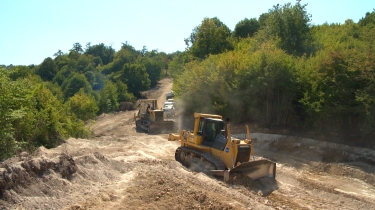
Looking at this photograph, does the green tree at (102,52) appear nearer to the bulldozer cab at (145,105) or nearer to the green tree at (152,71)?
the green tree at (152,71)

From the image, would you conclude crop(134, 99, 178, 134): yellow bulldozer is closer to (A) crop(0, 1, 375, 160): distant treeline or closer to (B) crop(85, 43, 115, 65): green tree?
(A) crop(0, 1, 375, 160): distant treeline

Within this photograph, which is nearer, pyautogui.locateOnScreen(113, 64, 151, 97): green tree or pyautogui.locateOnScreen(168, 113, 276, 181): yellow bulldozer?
pyautogui.locateOnScreen(168, 113, 276, 181): yellow bulldozer

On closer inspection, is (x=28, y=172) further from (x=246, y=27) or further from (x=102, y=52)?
(x=102, y=52)

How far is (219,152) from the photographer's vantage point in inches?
507

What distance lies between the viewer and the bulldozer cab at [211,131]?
43.4 feet

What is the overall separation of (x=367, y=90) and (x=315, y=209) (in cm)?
844

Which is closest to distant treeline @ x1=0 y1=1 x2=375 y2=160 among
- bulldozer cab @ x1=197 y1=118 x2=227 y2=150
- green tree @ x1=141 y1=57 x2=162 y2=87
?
bulldozer cab @ x1=197 y1=118 x2=227 y2=150

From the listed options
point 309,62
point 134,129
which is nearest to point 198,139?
point 309,62

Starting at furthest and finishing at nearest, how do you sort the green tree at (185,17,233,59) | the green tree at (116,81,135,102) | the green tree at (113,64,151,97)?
the green tree at (113,64,151,97) → the green tree at (116,81,135,102) → the green tree at (185,17,233,59)

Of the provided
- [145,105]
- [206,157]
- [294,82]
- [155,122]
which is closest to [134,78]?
[145,105]

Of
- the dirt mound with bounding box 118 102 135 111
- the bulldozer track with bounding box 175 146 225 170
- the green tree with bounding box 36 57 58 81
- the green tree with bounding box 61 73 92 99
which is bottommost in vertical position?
the dirt mound with bounding box 118 102 135 111

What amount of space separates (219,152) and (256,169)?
145 cm

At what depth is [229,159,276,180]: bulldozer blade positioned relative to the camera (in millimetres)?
11750

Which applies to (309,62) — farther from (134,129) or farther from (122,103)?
(122,103)
